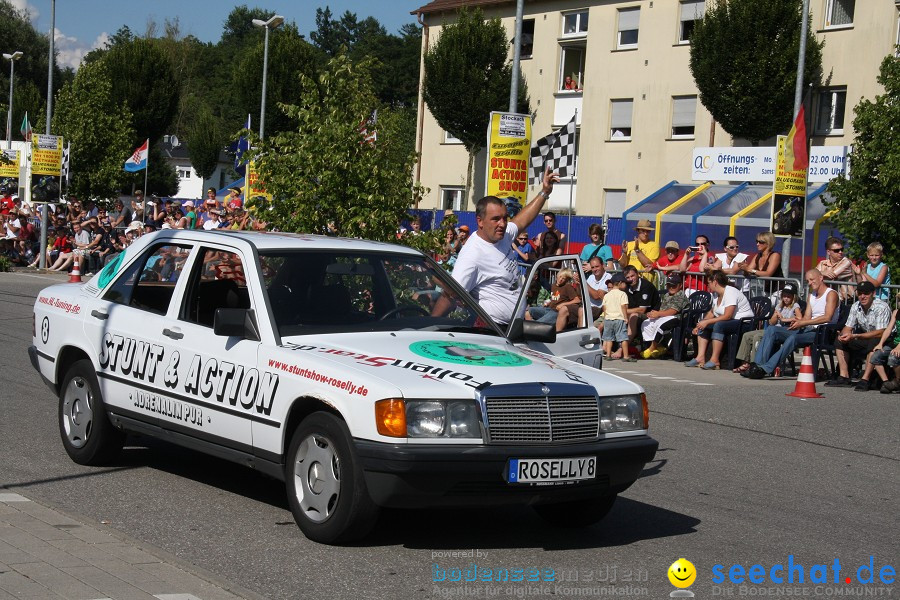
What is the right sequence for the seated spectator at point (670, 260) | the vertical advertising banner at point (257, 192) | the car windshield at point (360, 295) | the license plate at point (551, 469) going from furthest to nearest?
the seated spectator at point (670, 260), the vertical advertising banner at point (257, 192), the car windshield at point (360, 295), the license plate at point (551, 469)

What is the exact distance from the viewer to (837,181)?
2027cm

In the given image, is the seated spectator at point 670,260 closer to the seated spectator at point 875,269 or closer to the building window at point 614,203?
the seated spectator at point 875,269

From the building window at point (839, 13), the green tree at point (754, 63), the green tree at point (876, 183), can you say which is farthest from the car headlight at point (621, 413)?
Answer: the building window at point (839, 13)

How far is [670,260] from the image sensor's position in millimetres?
20188

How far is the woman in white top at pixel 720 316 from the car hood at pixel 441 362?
34.8ft

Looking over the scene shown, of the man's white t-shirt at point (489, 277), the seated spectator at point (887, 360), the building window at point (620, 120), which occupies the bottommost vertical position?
the seated spectator at point (887, 360)

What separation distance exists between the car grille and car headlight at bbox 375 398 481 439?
3.9 inches

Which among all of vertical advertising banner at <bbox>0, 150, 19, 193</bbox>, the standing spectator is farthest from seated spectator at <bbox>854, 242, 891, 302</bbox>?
vertical advertising banner at <bbox>0, 150, 19, 193</bbox>

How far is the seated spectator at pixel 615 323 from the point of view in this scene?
61.0 ft

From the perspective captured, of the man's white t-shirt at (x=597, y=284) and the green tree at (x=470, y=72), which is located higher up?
the green tree at (x=470, y=72)

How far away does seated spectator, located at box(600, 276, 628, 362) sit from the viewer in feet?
61.0

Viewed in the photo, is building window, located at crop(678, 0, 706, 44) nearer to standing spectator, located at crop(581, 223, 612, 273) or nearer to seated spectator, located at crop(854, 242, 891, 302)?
standing spectator, located at crop(581, 223, 612, 273)

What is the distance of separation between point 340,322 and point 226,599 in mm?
2263

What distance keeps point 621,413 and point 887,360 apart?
379 inches
